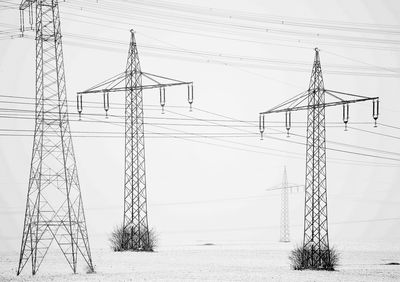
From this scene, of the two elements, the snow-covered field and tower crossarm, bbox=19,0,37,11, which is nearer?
the snow-covered field

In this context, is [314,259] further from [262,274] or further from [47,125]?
[47,125]

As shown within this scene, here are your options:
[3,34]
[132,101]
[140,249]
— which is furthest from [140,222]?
[3,34]

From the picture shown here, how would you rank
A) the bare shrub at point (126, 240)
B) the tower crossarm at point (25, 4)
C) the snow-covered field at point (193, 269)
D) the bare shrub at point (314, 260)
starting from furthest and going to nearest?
the bare shrub at point (126, 240) → the bare shrub at point (314, 260) → the tower crossarm at point (25, 4) → the snow-covered field at point (193, 269)

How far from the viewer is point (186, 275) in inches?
1981

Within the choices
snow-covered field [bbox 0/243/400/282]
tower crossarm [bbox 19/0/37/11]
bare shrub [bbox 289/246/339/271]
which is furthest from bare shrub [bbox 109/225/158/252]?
tower crossarm [bbox 19/0/37/11]

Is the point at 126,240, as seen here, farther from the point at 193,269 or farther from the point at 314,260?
the point at 314,260

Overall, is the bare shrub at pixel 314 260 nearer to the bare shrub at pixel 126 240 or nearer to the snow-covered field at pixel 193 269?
the snow-covered field at pixel 193 269

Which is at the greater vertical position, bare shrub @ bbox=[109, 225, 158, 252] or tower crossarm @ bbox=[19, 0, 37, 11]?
tower crossarm @ bbox=[19, 0, 37, 11]

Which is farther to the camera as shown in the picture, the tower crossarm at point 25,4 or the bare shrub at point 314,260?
the bare shrub at point 314,260

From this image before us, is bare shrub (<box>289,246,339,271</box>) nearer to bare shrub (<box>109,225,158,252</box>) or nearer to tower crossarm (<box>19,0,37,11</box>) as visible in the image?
bare shrub (<box>109,225,158,252</box>)

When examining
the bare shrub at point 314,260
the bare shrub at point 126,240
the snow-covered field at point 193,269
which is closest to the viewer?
the snow-covered field at point 193,269

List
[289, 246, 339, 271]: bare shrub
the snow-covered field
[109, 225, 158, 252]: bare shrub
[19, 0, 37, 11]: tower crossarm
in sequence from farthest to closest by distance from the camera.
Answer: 1. [109, 225, 158, 252]: bare shrub
2. [289, 246, 339, 271]: bare shrub
3. [19, 0, 37, 11]: tower crossarm
4. the snow-covered field

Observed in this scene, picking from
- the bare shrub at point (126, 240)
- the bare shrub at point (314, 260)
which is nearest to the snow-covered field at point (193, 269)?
the bare shrub at point (314, 260)

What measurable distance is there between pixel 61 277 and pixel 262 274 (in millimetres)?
15394
